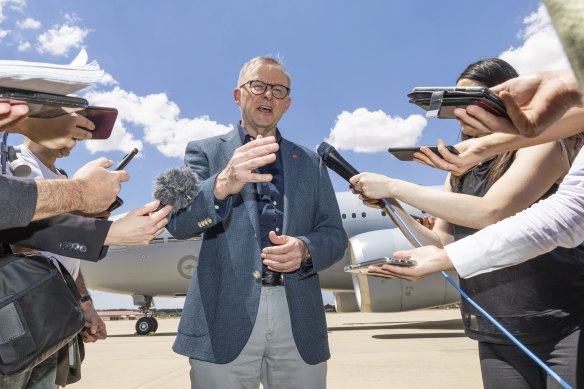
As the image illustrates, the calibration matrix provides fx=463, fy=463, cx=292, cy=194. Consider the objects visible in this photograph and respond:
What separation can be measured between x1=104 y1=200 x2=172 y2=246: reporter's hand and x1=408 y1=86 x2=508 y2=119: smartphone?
100 cm

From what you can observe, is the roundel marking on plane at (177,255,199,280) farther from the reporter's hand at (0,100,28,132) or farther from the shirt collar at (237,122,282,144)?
the reporter's hand at (0,100,28,132)

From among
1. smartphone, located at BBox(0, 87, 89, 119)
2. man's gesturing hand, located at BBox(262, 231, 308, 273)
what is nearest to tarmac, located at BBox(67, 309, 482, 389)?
man's gesturing hand, located at BBox(262, 231, 308, 273)

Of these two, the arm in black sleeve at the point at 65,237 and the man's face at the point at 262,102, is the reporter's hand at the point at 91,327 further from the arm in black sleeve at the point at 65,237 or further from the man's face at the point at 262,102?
the man's face at the point at 262,102

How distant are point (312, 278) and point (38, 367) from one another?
50.0 inches

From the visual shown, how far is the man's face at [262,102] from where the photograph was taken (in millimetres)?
2367

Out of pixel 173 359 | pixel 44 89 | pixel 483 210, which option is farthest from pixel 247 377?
pixel 173 359

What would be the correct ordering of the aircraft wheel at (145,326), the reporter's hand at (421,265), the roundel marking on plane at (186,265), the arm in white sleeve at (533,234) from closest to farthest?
1. the arm in white sleeve at (533,234)
2. the reporter's hand at (421,265)
3. the roundel marking on plane at (186,265)
4. the aircraft wheel at (145,326)

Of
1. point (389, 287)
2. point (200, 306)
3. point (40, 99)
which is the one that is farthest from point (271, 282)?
point (389, 287)

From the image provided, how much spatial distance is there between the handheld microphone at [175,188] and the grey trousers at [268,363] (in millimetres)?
591

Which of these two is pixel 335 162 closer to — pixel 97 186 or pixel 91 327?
pixel 97 186

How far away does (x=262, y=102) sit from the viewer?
2.36 m

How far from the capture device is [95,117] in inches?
61.4

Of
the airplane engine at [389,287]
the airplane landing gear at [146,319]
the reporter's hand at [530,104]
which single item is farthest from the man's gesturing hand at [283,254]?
the airplane landing gear at [146,319]

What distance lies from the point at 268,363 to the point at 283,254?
52cm
